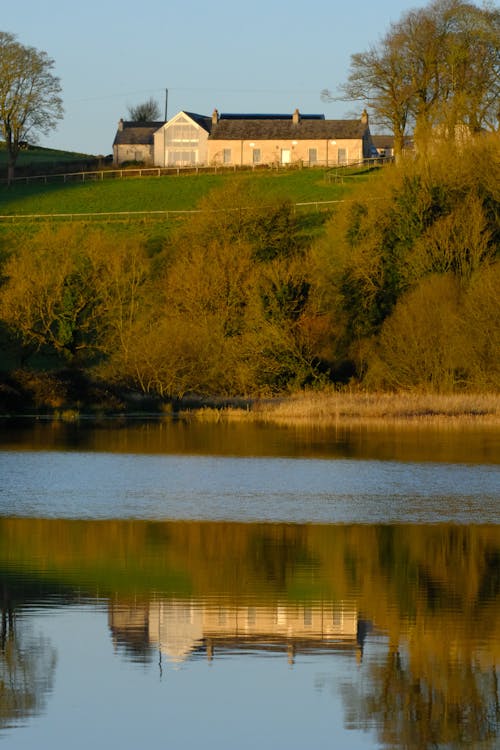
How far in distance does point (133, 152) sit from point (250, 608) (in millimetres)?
101062

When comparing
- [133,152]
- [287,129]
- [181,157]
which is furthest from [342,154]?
[133,152]

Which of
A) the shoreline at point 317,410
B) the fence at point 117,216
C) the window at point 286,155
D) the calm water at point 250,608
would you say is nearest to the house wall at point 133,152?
the window at point 286,155

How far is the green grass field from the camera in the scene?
8400cm

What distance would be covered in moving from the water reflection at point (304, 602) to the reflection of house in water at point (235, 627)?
0.06 ft

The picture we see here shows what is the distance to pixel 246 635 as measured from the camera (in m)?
13.0

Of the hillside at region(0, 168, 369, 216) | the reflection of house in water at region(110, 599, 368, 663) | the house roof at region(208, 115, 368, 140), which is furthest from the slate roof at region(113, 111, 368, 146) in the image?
the reflection of house in water at region(110, 599, 368, 663)

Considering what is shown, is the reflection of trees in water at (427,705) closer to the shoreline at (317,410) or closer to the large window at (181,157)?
the shoreline at (317,410)

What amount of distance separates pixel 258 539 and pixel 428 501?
5.82 metres

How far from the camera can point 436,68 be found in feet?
238

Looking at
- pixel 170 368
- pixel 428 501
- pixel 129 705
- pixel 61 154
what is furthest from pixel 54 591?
pixel 61 154

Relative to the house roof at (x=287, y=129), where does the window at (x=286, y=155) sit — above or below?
below

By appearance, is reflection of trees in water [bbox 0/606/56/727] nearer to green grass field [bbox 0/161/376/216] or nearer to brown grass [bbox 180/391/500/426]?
brown grass [bbox 180/391/500/426]

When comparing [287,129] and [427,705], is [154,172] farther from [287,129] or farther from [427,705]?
[427,705]

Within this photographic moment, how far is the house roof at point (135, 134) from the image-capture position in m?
113
